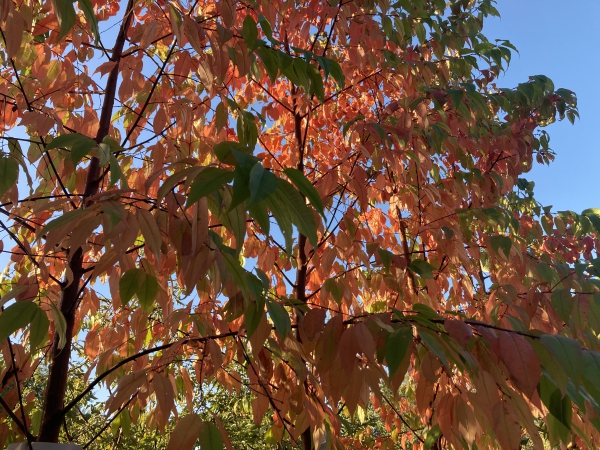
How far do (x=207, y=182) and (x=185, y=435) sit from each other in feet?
1.35

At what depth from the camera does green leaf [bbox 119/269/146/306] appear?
0.91m

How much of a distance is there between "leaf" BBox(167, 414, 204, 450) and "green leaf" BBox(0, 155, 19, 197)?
1.65 feet

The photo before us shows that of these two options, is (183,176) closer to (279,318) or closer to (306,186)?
(306,186)

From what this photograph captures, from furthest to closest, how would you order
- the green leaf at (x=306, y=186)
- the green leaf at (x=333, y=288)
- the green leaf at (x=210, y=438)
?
the green leaf at (x=333, y=288)
the green leaf at (x=210, y=438)
the green leaf at (x=306, y=186)

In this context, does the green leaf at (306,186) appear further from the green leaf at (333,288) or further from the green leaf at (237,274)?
the green leaf at (333,288)

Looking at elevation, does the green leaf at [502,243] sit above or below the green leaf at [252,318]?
above

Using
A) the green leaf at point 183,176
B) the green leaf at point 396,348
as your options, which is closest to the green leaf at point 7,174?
the green leaf at point 183,176

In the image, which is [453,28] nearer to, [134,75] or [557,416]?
[134,75]

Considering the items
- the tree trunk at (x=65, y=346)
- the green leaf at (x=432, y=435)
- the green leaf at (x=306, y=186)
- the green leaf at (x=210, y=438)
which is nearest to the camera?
the green leaf at (x=306, y=186)

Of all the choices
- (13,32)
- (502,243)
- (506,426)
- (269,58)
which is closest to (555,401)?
(506,426)

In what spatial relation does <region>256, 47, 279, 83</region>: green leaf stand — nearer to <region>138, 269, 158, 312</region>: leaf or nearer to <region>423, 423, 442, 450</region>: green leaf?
<region>138, 269, 158, 312</region>: leaf

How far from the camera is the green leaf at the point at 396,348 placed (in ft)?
2.67

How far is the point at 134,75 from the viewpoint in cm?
161

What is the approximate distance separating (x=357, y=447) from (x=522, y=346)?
1.75 meters
